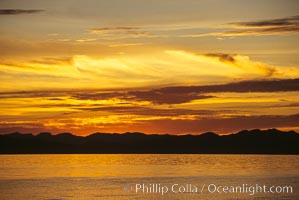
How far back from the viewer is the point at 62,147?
83688mm

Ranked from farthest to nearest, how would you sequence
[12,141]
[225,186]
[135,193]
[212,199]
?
[12,141] → [225,186] → [135,193] → [212,199]

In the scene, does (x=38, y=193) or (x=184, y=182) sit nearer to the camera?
(x=38, y=193)

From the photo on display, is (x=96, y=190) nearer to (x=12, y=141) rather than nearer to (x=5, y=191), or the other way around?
(x=5, y=191)

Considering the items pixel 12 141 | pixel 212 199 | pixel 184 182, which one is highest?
pixel 12 141

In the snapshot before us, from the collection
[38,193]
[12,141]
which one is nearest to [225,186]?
[38,193]

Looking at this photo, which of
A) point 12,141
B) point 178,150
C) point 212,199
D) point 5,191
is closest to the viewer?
point 212,199

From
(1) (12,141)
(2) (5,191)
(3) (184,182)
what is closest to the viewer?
(2) (5,191)

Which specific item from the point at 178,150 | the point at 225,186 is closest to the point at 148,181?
the point at 225,186

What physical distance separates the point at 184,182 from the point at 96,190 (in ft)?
22.8

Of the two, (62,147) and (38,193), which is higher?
(62,147)

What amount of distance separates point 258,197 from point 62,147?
6192 centimetres

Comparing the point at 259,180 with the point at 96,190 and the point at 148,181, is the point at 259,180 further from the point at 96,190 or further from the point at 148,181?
the point at 96,190

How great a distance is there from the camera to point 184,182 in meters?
31.7

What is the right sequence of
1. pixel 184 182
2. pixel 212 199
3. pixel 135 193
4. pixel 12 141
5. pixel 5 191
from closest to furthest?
pixel 212 199
pixel 135 193
pixel 5 191
pixel 184 182
pixel 12 141
